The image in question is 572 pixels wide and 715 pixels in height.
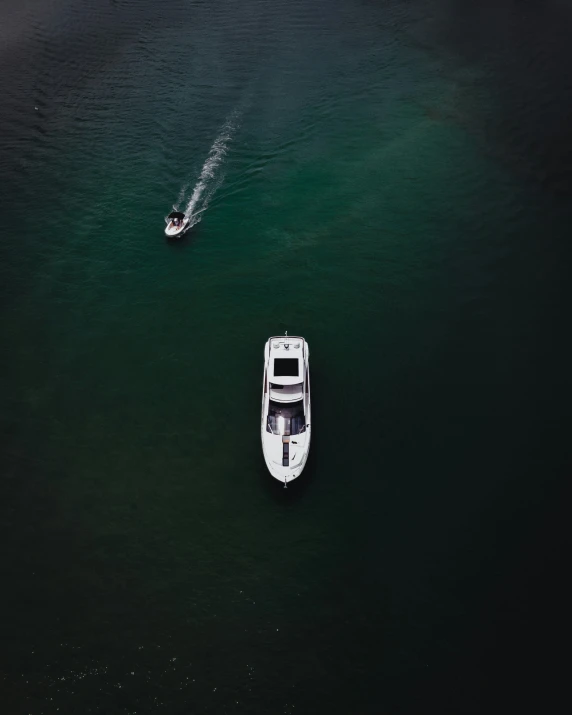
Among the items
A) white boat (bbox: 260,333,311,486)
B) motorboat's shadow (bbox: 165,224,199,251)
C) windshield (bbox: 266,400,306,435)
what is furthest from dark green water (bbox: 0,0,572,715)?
windshield (bbox: 266,400,306,435)

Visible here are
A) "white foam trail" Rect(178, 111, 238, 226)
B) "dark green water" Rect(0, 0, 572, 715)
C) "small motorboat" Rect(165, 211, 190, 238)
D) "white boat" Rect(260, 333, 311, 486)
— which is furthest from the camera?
"white foam trail" Rect(178, 111, 238, 226)

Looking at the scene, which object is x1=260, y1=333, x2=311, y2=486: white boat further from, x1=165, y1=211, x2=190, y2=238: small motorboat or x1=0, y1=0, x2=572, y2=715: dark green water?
x1=165, y1=211, x2=190, y2=238: small motorboat

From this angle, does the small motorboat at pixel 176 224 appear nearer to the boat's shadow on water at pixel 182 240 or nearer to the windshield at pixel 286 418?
the boat's shadow on water at pixel 182 240

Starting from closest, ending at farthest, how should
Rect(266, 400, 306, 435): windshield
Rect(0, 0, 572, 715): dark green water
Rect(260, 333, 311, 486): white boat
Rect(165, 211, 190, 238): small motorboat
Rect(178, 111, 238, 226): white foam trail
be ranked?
1. Rect(0, 0, 572, 715): dark green water
2. Rect(260, 333, 311, 486): white boat
3. Rect(266, 400, 306, 435): windshield
4. Rect(165, 211, 190, 238): small motorboat
5. Rect(178, 111, 238, 226): white foam trail

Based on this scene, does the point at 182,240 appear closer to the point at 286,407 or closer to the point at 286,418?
the point at 286,407

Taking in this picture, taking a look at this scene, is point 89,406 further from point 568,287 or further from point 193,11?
point 193,11

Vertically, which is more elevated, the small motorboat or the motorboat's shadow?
the small motorboat

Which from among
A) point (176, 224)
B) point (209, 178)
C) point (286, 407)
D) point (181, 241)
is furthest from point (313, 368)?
point (209, 178)
